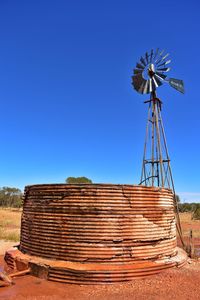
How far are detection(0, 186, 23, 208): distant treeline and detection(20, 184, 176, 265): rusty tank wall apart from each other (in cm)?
6311

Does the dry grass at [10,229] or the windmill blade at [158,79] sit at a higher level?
the windmill blade at [158,79]

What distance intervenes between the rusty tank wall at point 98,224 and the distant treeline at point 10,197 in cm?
6311

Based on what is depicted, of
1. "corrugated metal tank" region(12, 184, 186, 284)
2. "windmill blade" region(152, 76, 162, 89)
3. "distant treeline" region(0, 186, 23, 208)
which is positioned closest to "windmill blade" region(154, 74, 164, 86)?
"windmill blade" region(152, 76, 162, 89)

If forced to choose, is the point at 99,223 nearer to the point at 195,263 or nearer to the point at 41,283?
the point at 41,283

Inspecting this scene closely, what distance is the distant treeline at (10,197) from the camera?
7488 cm

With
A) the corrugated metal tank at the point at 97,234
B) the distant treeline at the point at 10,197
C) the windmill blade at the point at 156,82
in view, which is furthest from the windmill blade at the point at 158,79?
the distant treeline at the point at 10,197

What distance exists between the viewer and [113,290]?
8.16 m

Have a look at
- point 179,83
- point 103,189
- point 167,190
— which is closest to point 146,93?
point 179,83

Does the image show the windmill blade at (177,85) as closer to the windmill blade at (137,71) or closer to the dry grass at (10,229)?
the windmill blade at (137,71)

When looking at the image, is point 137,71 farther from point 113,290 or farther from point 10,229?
point 10,229

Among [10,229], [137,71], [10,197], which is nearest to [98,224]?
[137,71]

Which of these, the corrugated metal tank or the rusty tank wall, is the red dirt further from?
the rusty tank wall

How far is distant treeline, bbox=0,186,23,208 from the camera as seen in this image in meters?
74.9

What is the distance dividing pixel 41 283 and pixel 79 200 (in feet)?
7.98
